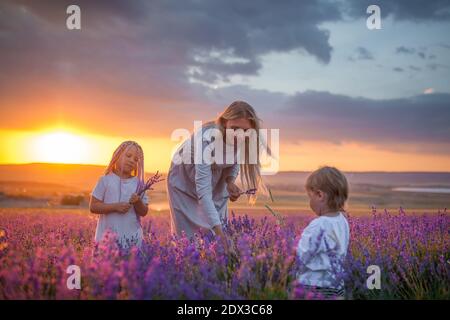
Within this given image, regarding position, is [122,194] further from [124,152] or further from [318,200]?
[318,200]

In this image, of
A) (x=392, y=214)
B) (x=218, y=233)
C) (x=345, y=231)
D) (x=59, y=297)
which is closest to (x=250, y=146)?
(x=218, y=233)

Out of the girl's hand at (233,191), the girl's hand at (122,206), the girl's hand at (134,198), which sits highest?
the girl's hand at (233,191)

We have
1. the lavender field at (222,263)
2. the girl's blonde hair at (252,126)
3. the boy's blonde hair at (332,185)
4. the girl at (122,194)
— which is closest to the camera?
the lavender field at (222,263)

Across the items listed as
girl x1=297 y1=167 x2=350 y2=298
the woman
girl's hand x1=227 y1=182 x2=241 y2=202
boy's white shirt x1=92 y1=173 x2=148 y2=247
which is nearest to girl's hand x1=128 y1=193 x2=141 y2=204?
boy's white shirt x1=92 y1=173 x2=148 y2=247

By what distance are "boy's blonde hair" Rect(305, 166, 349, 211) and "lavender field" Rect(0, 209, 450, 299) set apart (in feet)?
1.09

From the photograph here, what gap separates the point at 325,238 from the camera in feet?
10.0

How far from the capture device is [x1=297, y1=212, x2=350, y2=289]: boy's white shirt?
2986mm

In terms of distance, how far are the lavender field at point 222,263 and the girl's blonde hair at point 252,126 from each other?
475 millimetres

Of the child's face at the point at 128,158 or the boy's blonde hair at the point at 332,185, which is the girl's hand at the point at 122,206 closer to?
the child's face at the point at 128,158

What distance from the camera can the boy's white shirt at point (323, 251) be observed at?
2986 millimetres

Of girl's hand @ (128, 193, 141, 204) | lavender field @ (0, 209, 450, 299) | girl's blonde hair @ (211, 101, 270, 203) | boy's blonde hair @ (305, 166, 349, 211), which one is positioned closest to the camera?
lavender field @ (0, 209, 450, 299)

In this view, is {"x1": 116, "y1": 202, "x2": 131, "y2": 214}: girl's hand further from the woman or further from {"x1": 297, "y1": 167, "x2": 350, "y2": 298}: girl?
{"x1": 297, "y1": 167, "x2": 350, "y2": 298}: girl

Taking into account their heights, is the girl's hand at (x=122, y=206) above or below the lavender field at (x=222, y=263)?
above

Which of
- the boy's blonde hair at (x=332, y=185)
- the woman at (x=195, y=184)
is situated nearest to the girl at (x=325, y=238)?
the boy's blonde hair at (x=332, y=185)
